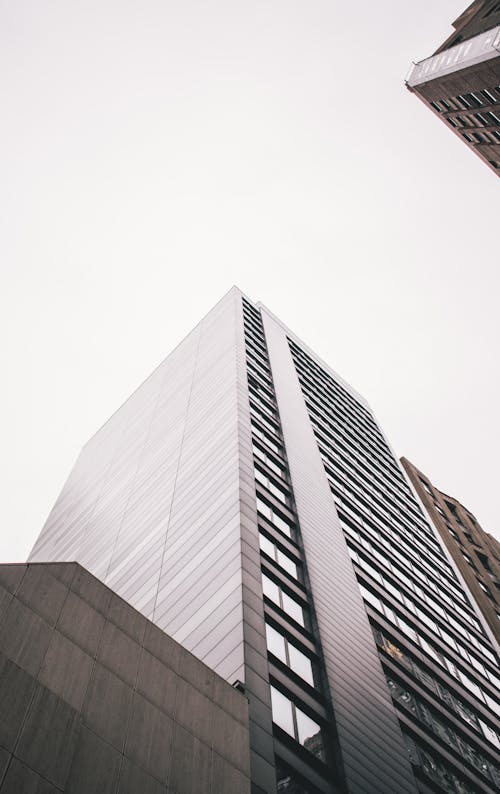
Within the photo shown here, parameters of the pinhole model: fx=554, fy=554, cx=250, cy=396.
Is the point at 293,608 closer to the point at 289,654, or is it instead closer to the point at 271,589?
the point at 271,589

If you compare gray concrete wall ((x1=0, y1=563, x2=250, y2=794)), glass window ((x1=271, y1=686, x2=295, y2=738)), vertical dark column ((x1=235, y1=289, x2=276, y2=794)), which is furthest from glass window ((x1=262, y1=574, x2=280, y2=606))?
gray concrete wall ((x1=0, y1=563, x2=250, y2=794))

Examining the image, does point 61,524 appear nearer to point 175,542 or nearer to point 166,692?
point 175,542

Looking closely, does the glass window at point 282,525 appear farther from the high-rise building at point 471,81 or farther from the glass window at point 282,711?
the high-rise building at point 471,81

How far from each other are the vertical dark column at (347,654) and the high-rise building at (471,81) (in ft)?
105

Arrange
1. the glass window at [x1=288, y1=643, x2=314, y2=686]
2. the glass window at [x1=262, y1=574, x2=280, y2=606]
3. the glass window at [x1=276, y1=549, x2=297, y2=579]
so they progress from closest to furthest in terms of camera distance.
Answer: the glass window at [x1=288, y1=643, x2=314, y2=686], the glass window at [x1=262, y1=574, x2=280, y2=606], the glass window at [x1=276, y1=549, x2=297, y2=579]

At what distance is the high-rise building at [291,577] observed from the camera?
17.8 m

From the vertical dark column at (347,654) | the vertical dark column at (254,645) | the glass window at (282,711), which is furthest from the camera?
the vertical dark column at (347,654)

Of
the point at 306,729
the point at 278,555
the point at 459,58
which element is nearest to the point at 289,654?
the point at 306,729

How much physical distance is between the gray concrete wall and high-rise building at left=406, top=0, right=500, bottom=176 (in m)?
44.2

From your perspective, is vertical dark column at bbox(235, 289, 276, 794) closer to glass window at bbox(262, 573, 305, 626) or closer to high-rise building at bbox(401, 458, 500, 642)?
glass window at bbox(262, 573, 305, 626)

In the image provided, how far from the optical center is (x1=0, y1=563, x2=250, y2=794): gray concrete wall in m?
10.0

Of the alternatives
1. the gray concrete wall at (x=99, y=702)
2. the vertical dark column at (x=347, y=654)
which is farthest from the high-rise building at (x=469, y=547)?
the gray concrete wall at (x=99, y=702)

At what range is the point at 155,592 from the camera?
24.9 metres

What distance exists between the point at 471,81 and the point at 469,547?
44590 millimetres
